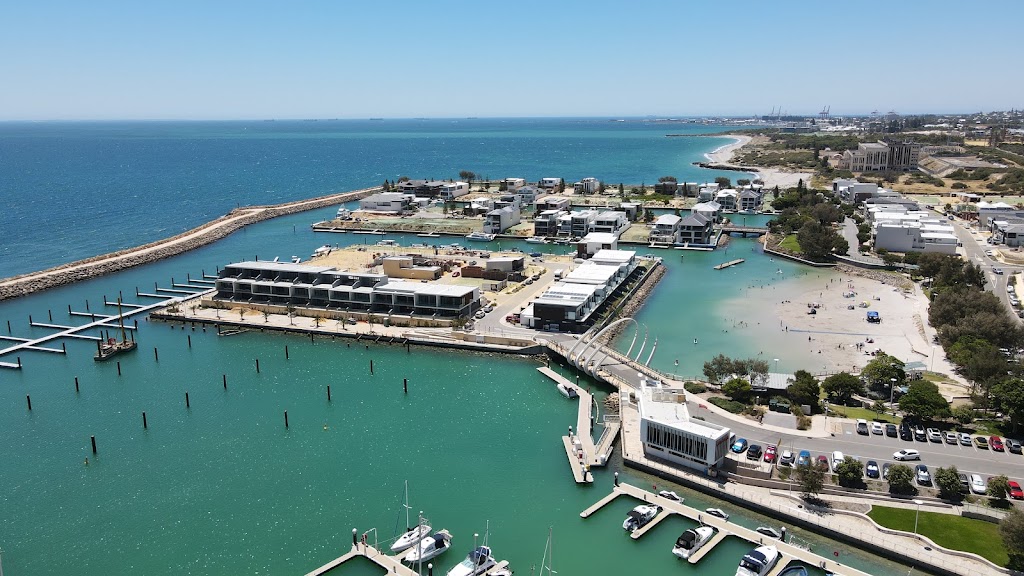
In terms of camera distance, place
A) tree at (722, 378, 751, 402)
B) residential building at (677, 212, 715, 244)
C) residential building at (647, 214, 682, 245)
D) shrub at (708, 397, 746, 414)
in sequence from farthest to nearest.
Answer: residential building at (647, 214, 682, 245)
residential building at (677, 212, 715, 244)
tree at (722, 378, 751, 402)
shrub at (708, 397, 746, 414)

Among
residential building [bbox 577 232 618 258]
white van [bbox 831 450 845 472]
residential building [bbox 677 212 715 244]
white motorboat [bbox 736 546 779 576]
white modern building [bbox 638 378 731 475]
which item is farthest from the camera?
residential building [bbox 677 212 715 244]

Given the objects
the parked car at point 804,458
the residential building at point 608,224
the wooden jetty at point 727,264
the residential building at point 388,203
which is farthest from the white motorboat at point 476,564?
the residential building at point 388,203

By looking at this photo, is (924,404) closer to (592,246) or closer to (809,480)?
(809,480)

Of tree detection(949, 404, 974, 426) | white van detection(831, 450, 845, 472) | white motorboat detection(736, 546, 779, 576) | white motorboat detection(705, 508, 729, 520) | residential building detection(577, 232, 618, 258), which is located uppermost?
residential building detection(577, 232, 618, 258)

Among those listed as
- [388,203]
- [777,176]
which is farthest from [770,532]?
[777,176]

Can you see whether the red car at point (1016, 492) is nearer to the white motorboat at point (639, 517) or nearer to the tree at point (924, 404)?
the tree at point (924, 404)

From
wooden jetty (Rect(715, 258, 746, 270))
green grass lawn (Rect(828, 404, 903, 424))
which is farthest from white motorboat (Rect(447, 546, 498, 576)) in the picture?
wooden jetty (Rect(715, 258, 746, 270))

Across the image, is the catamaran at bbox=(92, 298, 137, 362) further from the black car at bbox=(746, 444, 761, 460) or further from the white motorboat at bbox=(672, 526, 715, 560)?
the black car at bbox=(746, 444, 761, 460)
